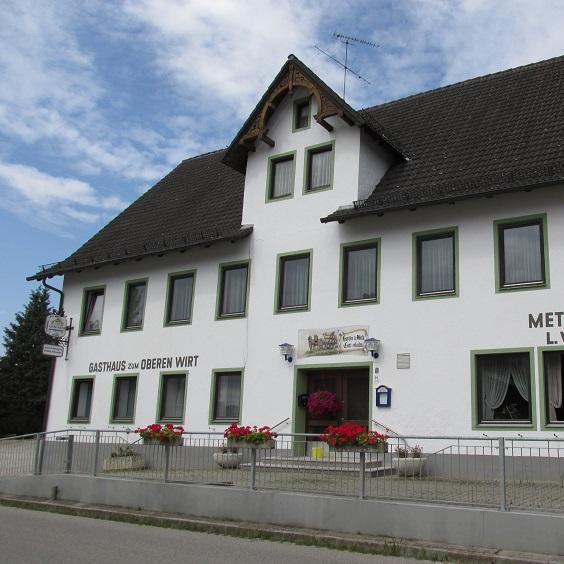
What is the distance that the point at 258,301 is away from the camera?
60.5 feet

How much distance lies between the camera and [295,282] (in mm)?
18109

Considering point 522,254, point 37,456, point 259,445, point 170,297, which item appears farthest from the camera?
point 170,297

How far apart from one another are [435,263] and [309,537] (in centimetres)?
763

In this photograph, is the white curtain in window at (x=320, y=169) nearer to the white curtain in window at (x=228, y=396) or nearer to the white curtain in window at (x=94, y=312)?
the white curtain in window at (x=228, y=396)

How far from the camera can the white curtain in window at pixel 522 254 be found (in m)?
14.6

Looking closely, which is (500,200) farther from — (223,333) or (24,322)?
(24,322)

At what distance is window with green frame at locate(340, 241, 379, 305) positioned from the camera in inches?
661

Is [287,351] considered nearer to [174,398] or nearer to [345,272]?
[345,272]

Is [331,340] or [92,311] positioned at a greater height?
[92,311]

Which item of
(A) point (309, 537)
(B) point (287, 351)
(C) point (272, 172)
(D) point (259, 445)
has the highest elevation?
(C) point (272, 172)

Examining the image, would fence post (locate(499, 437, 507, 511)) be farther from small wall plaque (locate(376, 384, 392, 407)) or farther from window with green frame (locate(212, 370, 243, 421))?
window with green frame (locate(212, 370, 243, 421))

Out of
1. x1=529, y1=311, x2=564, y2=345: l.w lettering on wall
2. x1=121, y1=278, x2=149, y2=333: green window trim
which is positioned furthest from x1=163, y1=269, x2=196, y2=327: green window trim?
x1=529, y1=311, x2=564, y2=345: l.w lettering on wall

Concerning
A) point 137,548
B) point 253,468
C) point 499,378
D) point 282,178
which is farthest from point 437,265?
point 137,548

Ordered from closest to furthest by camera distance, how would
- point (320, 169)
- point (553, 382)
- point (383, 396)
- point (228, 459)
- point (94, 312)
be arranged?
point (228, 459)
point (553, 382)
point (383, 396)
point (320, 169)
point (94, 312)
